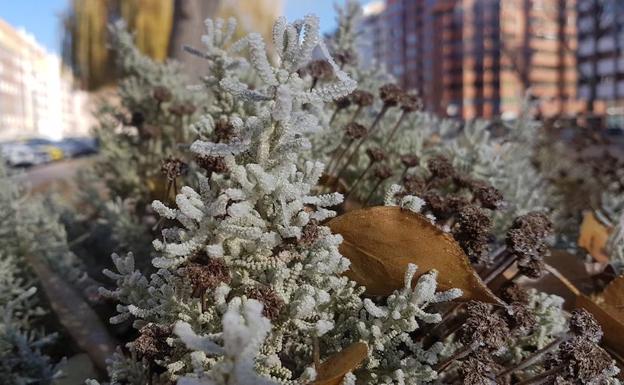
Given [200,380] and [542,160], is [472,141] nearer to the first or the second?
[200,380]

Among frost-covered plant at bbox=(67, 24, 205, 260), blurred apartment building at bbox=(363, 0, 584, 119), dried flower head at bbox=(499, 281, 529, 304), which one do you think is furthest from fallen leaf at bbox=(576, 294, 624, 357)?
blurred apartment building at bbox=(363, 0, 584, 119)

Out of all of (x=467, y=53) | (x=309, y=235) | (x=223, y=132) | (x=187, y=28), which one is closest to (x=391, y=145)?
(x=223, y=132)

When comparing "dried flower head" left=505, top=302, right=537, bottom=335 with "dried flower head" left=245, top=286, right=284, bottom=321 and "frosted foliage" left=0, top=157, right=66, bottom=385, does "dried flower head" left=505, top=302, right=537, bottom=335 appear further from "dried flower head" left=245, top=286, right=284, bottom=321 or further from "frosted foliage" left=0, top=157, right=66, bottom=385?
"frosted foliage" left=0, top=157, right=66, bottom=385

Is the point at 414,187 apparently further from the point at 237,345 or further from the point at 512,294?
the point at 237,345

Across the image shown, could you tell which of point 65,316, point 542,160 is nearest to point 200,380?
point 65,316

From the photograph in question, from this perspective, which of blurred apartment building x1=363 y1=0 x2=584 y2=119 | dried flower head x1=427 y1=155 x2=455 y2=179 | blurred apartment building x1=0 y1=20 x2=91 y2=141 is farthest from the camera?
blurred apartment building x1=0 y1=20 x2=91 y2=141
